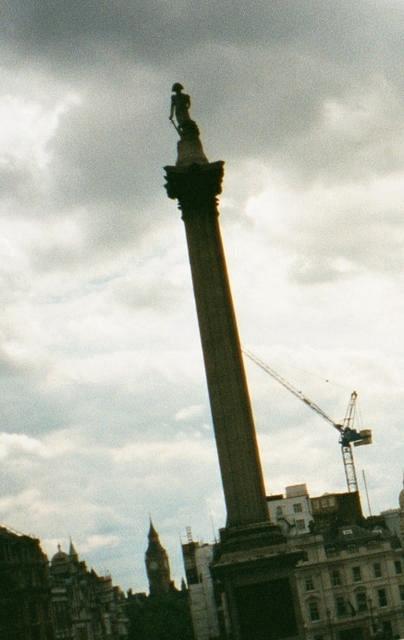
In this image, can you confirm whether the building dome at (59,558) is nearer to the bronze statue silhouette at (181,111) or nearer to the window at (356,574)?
the window at (356,574)

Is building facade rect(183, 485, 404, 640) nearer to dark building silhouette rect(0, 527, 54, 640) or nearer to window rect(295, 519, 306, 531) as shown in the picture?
window rect(295, 519, 306, 531)

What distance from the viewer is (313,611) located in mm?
94188

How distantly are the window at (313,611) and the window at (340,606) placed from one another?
2160 mm

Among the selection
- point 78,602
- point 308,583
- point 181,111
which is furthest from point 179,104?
point 78,602

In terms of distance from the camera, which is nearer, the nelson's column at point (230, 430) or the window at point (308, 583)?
the nelson's column at point (230, 430)

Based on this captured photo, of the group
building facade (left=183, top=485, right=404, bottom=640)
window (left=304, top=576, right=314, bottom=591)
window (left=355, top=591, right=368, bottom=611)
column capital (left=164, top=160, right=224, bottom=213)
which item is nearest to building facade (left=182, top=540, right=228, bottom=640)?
building facade (left=183, top=485, right=404, bottom=640)

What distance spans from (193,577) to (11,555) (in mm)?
56493

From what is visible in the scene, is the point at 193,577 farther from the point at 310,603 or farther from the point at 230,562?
the point at 230,562

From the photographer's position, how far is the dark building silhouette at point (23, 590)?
85188 mm

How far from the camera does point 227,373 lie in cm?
A: 5147

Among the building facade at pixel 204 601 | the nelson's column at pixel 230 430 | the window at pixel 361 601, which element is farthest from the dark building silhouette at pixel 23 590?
the nelson's column at pixel 230 430

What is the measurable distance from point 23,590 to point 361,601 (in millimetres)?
34576

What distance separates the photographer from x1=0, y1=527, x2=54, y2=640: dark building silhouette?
3354 inches

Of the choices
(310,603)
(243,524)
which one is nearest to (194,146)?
(243,524)
